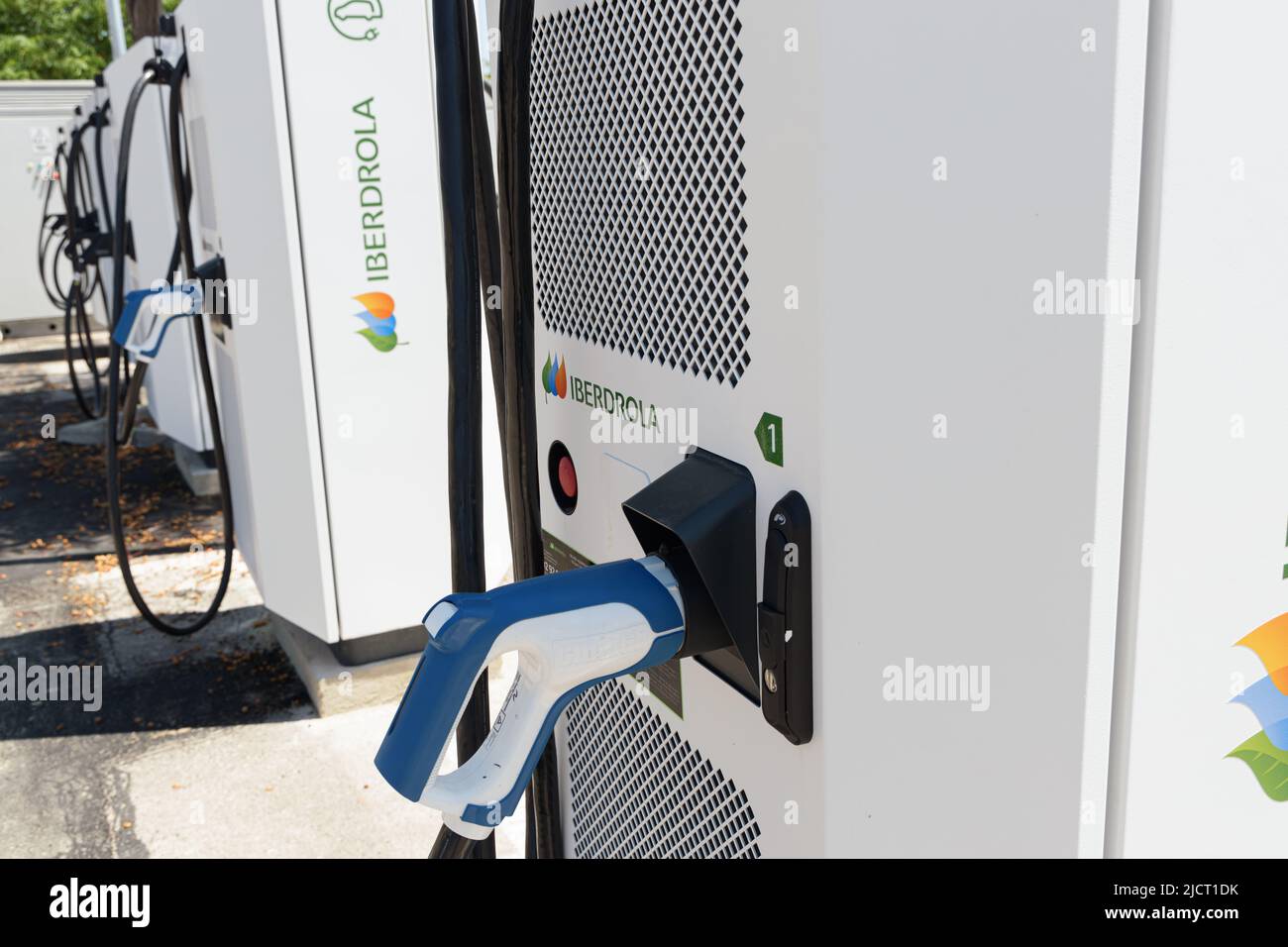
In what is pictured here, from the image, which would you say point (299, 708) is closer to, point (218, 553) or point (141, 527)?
point (218, 553)

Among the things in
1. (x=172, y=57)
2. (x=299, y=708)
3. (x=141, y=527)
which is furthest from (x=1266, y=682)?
(x=141, y=527)

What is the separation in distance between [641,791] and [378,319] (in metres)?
2.93

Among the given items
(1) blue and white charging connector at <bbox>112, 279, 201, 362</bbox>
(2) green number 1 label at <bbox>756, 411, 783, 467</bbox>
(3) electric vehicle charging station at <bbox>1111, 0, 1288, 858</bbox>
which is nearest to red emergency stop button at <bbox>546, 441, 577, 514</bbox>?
(2) green number 1 label at <bbox>756, 411, 783, 467</bbox>

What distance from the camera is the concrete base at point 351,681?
4.17m

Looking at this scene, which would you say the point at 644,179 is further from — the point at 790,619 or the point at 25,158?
the point at 25,158

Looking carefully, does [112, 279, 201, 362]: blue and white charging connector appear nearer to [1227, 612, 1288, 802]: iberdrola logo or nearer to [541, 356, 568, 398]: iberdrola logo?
[541, 356, 568, 398]: iberdrola logo

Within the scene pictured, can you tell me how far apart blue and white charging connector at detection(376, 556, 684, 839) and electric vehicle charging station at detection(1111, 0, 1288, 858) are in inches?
13.7

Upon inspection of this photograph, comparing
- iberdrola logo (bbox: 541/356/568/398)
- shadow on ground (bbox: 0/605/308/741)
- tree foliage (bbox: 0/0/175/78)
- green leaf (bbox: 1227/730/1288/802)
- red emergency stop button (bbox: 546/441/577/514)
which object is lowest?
shadow on ground (bbox: 0/605/308/741)

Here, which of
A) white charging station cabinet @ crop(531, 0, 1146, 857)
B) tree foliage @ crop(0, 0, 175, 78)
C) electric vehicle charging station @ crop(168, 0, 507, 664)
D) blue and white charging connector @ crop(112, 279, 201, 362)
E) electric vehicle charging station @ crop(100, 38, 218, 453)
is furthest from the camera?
tree foliage @ crop(0, 0, 175, 78)

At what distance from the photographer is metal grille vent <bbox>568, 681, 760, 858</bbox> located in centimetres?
98

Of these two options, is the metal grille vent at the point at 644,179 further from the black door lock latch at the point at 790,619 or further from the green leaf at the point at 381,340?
the green leaf at the point at 381,340

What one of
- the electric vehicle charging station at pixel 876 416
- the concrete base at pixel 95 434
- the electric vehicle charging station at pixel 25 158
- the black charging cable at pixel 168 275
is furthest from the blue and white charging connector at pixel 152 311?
the electric vehicle charging station at pixel 25 158

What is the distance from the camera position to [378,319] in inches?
149

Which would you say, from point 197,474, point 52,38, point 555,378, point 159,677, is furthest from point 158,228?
point 52,38
